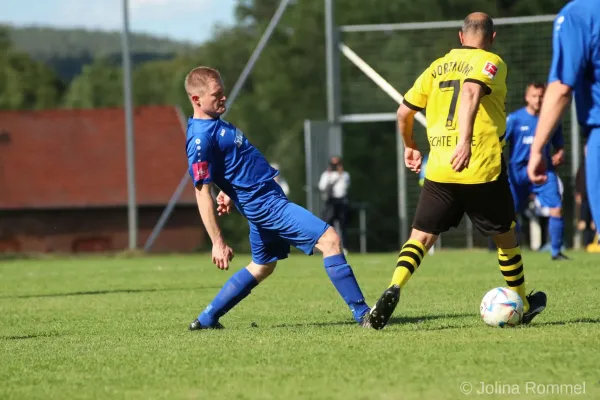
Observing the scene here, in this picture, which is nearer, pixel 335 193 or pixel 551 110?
pixel 551 110

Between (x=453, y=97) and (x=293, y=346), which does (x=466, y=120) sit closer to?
(x=453, y=97)

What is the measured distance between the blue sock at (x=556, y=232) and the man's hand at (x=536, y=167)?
30.2 feet

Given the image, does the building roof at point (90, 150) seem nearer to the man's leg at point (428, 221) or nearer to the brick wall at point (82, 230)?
the brick wall at point (82, 230)

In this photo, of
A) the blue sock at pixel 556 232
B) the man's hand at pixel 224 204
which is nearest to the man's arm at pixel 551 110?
the man's hand at pixel 224 204

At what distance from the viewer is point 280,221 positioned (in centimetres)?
780

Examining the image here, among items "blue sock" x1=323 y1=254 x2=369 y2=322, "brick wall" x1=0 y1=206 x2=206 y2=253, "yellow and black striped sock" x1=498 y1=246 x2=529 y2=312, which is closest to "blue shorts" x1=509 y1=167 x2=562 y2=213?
"yellow and black striped sock" x1=498 y1=246 x2=529 y2=312

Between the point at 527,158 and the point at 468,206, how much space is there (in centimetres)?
776

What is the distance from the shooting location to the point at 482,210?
7.42m

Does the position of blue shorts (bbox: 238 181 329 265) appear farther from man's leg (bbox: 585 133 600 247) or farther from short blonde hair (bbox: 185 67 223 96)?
man's leg (bbox: 585 133 600 247)

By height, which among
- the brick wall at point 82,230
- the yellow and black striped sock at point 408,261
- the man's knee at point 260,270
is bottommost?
the brick wall at point 82,230

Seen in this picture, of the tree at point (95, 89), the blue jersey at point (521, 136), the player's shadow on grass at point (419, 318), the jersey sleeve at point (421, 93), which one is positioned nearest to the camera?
the jersey sleeve at point (421, 93)

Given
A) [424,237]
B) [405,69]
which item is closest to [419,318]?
[424,237]

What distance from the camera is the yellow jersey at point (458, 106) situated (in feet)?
24.1

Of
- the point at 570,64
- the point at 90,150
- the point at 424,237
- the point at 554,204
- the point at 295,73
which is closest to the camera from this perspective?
the point at 570,64
